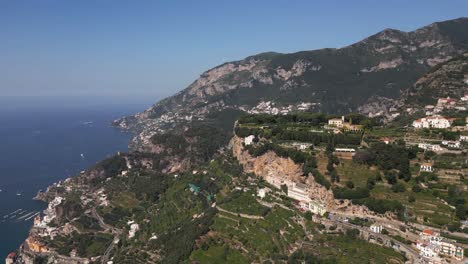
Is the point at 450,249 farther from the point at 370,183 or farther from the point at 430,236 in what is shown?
the point at 370,183

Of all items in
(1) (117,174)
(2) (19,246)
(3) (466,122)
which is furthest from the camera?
(1) (117,174)

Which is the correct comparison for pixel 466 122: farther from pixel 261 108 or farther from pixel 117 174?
pixel 261 108

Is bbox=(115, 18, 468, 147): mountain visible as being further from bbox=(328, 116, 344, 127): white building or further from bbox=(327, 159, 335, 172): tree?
bbox=(327, 159, 335, 172): tree

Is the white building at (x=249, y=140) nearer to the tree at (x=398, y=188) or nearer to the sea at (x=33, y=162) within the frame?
the tree at (x=398, y=188)

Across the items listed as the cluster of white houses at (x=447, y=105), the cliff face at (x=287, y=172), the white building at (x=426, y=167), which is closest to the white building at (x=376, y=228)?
the cliff face at (x=287, y=172)

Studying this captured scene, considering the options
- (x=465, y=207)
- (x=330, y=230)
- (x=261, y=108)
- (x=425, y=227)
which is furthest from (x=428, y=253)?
(x=261, y=108)

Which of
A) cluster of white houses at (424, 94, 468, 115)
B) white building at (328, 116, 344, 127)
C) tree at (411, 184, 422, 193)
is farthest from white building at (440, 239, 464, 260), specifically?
cluster of white houses at (424, 94, 468, 115)

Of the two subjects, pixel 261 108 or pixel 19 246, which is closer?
pixel 19 246

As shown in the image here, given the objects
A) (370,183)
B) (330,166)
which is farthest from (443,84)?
(370,183)
